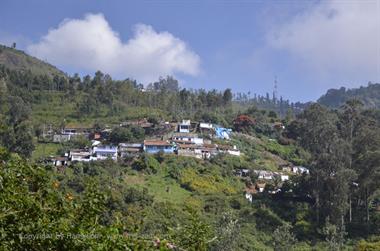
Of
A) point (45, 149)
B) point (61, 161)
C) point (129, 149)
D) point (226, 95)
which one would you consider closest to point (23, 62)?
point (226, 95)

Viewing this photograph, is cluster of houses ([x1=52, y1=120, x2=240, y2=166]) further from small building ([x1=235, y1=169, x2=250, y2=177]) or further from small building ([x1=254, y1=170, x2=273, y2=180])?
small building ([x1=254, y1=170, x2=273, y2=180])

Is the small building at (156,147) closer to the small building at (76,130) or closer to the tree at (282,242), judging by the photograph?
the small building at (76,130)

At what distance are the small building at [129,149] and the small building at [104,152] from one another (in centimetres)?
58

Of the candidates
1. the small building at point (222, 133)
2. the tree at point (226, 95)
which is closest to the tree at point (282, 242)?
the small building at point (222, 133)

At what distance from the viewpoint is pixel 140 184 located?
35.3m

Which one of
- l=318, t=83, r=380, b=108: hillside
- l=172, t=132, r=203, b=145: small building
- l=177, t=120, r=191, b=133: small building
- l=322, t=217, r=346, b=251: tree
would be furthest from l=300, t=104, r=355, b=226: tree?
l=318, t=83, r=380, b=108: hillside

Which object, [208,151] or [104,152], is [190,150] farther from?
[104,152]

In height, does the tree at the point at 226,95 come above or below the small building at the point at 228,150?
above

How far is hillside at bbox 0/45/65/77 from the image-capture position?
96.4 m

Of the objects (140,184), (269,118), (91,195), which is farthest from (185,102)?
(91,195)

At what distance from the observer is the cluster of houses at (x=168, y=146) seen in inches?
1624

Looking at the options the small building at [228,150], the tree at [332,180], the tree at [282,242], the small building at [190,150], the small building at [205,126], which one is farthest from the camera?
the small building at [205,126]

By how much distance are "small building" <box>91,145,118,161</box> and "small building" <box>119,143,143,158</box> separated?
0.58 metres

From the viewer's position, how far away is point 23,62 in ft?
327
